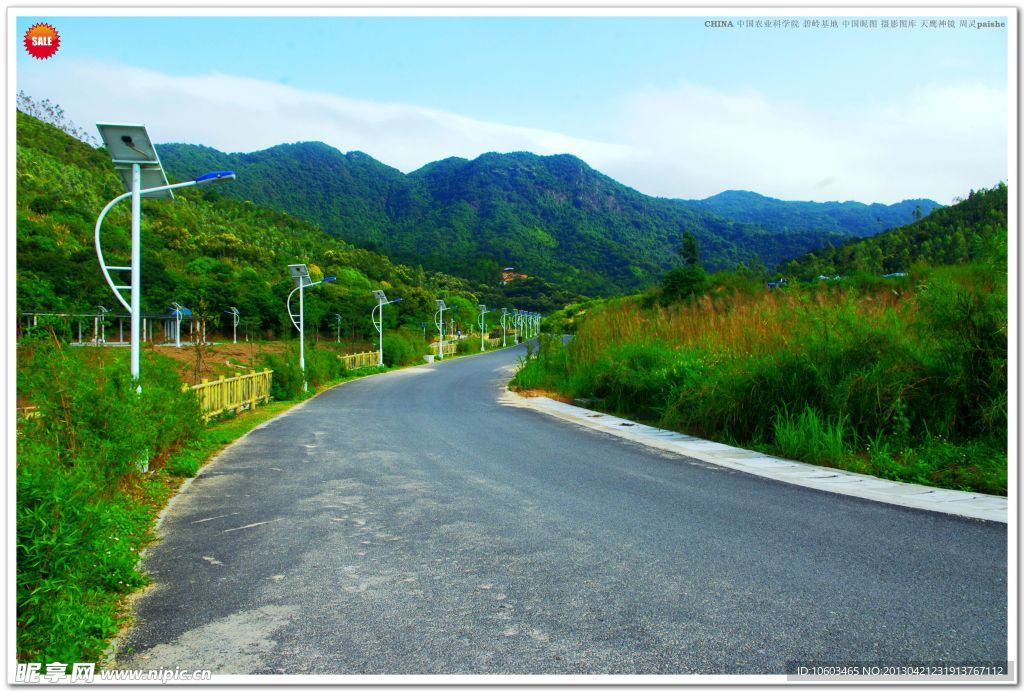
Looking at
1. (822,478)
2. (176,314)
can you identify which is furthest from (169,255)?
(822,478)

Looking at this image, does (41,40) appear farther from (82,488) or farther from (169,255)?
(169,255)

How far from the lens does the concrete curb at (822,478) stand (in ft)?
20.7

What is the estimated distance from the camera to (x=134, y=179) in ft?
27.7

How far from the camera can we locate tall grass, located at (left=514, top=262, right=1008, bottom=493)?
816cm

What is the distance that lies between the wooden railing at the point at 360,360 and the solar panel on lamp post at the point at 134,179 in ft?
86.9

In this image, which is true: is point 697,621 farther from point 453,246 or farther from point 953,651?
point 453,246

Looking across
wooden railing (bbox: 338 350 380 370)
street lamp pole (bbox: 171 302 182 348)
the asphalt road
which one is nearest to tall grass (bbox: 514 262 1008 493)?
the asphalt road

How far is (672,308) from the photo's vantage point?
772 inches

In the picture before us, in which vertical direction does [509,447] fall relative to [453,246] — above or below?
below

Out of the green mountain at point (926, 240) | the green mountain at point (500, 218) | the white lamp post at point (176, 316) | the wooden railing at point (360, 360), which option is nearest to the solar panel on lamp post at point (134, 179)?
the wooden railing at point (360, 360)

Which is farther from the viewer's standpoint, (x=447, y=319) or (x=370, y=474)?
(x=447, y=319)

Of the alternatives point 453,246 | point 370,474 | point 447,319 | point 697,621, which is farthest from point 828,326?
point 453,246

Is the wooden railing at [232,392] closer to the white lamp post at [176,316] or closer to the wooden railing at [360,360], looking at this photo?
the wooden railing at [360,360]

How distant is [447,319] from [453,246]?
43.2 m
